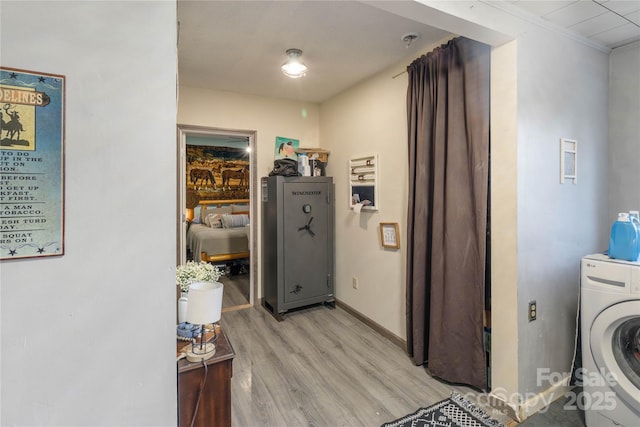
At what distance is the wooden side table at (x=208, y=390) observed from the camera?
3.91 feet

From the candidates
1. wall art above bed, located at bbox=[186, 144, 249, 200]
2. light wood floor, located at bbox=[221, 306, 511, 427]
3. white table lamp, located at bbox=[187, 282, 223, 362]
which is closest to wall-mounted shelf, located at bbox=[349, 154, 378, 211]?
light wood floor, located at bbox=[221, 306, 511, 427]

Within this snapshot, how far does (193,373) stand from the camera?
121 cm

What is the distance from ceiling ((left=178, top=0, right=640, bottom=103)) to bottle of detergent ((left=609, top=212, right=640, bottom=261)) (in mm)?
1208

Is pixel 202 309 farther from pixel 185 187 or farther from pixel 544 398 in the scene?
pixel 185 187

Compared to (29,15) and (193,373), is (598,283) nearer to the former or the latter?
(193,373)

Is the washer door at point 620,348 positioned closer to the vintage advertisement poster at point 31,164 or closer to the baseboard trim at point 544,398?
the baseboard trim at point 544,398

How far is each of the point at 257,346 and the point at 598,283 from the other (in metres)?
2.48

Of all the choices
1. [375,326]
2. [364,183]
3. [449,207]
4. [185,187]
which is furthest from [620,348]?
[185,187]

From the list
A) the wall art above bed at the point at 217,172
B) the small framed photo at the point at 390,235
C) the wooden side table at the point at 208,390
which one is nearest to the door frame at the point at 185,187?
the small framed photo at the point at 390,235

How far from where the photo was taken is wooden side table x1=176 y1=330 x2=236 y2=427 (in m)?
1.19

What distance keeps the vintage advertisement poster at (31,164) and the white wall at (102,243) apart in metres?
0.03

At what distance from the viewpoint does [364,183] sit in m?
3.11

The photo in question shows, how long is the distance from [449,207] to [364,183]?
3.65ft

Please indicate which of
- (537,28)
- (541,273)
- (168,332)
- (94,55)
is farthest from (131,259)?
(537,28)
